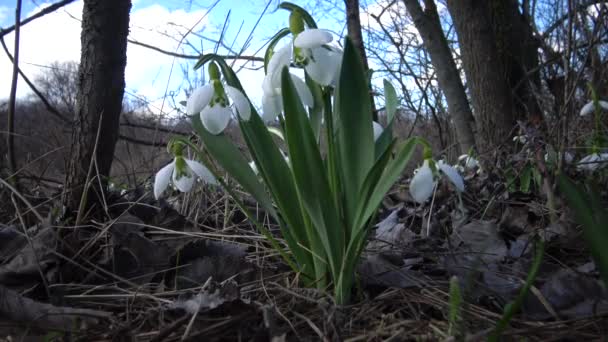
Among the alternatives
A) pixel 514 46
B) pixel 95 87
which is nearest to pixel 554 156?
pixel 95 87

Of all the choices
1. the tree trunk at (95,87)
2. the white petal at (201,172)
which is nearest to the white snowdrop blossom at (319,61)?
the white petal at (201,172)

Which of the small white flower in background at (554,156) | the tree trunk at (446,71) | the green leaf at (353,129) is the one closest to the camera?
the green leaf at (353,129)

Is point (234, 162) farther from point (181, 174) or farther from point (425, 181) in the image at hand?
point (425, 181)

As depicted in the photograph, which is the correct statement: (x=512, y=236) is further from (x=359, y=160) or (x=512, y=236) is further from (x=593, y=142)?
(x=593, y=142)

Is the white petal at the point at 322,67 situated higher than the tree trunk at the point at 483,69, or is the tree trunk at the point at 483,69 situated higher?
the tree trunk at the point at 483,69

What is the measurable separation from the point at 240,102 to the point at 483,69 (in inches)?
116

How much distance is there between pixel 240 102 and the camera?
0.92 meters

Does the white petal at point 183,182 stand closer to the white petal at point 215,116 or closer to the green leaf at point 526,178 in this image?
the white petal at point 215,116

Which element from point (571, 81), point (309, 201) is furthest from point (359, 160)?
point (571, 81)

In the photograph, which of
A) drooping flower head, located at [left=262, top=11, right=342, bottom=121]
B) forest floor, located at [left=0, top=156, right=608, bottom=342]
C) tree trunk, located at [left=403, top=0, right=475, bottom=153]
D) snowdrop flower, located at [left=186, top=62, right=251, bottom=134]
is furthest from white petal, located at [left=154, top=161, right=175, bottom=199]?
tree trunk, located at [left=403, top=0, right=475, bottom=153]

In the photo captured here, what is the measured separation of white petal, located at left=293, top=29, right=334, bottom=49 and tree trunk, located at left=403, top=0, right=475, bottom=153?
139 inches

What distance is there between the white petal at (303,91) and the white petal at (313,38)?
0.36 feet

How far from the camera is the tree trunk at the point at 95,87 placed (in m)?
1.39

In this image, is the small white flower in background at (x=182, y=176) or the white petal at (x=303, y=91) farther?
the small white flower in background at (x=182, y=176)
